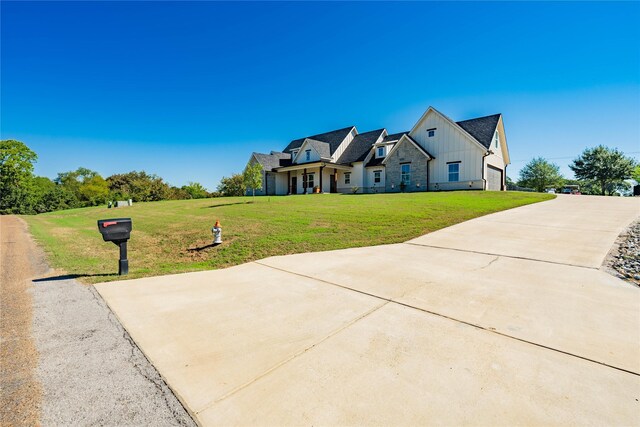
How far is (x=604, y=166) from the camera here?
4275 cm

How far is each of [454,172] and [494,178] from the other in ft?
13.9

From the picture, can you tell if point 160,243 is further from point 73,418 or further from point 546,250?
point 546,250

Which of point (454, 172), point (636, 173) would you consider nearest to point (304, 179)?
point (454, 172)

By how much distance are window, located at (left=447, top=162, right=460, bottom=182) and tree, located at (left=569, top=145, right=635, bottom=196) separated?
1433 inches

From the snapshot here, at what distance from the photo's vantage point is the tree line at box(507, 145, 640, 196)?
41.9 meters

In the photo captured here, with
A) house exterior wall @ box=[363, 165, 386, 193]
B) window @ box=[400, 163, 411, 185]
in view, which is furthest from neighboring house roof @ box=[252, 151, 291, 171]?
window @ box=[400, 163, 411, 185]

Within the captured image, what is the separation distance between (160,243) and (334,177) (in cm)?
2400

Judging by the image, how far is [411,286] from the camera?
171 inches

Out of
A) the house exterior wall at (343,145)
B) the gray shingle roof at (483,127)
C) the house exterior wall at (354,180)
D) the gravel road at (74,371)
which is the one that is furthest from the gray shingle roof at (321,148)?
the gravel road at (74,371)

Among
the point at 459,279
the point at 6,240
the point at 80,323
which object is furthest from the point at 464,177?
the point at 6,240

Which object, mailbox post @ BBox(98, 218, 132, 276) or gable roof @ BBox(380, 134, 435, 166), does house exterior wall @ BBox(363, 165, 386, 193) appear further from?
mailbox post @ BBox(98, 218, 132, 276)

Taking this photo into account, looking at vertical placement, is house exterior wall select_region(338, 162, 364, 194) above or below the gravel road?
above

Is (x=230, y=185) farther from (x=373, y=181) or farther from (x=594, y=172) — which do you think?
(x=594, y=172)

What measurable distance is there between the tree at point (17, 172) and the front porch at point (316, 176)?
1313 inches
